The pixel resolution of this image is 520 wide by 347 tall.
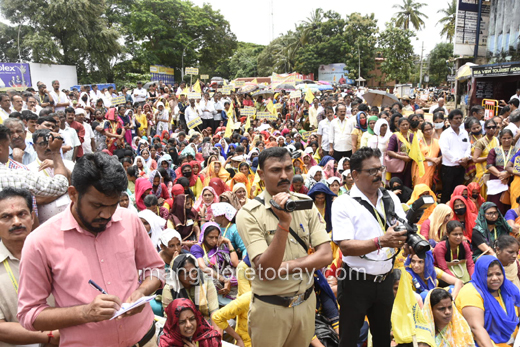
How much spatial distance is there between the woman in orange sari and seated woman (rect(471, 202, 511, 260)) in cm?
184

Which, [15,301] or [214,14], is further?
[214,14]

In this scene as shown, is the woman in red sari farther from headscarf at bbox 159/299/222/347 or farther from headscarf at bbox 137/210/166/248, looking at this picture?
headscarf at bbox 159/299/222/347

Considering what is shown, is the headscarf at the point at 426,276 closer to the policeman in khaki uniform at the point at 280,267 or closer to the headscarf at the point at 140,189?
the policeman in khaki uniform at the point at 280,267

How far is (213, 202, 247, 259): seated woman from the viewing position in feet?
14.9

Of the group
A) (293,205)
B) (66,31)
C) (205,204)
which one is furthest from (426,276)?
(66,31)

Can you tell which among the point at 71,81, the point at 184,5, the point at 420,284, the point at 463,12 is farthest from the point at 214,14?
the point at 420,284

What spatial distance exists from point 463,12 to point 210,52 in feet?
94.5

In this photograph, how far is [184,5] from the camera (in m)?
40.2

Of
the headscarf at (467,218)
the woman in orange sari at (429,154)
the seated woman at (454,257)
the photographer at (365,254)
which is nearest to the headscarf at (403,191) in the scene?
the woman in orange sari at (429,154)

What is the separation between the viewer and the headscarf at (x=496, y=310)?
11.0 ft

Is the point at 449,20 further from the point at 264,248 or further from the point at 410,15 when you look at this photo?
the point at 264,248

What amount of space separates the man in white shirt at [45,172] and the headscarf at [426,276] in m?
3.15

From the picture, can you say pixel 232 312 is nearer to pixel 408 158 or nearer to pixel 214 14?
pixel 408 158

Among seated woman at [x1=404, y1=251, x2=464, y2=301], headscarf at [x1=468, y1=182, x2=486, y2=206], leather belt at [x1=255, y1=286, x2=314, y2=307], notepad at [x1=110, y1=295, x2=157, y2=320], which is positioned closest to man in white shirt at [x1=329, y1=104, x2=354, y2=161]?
headscarf at [x1=468, y1=182, x2=486, y2=206]
